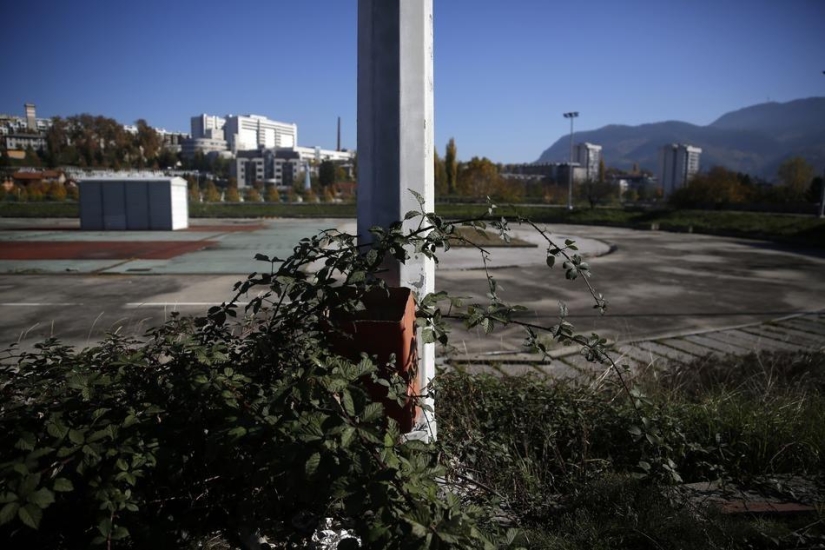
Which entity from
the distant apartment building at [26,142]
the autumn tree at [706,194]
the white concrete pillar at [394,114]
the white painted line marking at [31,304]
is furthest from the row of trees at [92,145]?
the autumn tree at [706,194]

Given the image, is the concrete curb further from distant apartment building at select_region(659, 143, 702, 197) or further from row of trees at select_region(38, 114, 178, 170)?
distant apartment building at select_region(659, 143, 702, 197)

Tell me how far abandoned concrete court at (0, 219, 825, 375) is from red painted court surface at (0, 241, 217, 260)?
55mm

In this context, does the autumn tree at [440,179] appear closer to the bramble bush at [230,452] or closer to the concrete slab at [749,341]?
the concrete slab at [749,341]

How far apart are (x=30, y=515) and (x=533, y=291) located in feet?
33.8

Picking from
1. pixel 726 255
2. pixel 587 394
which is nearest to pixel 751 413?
pixel 587 394

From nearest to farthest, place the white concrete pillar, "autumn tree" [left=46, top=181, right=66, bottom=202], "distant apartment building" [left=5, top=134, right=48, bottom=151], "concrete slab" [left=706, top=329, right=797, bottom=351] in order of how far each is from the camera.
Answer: the white concrete pillar < "concrete slab" [left=706, top=329, right=797, bottom=351] < "distant apartment building" [left=5, top=134, right=48, bottom=151] < "autumn tree" [left=46, top=181, right=66, bottom=202]

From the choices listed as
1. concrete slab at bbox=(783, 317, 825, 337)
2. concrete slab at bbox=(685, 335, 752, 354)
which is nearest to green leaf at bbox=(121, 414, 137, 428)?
concrete slab at bbox=(685, 335, 752, 354)

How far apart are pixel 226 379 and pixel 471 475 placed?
1.34 m

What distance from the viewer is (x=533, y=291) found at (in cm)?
1096

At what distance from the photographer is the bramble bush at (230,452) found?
1.32 metres

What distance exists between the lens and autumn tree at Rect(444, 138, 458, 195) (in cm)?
7392

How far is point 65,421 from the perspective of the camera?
1.60 m

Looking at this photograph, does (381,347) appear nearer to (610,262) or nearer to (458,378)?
(458,378)

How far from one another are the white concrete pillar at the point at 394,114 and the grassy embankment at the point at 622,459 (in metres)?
0.53
